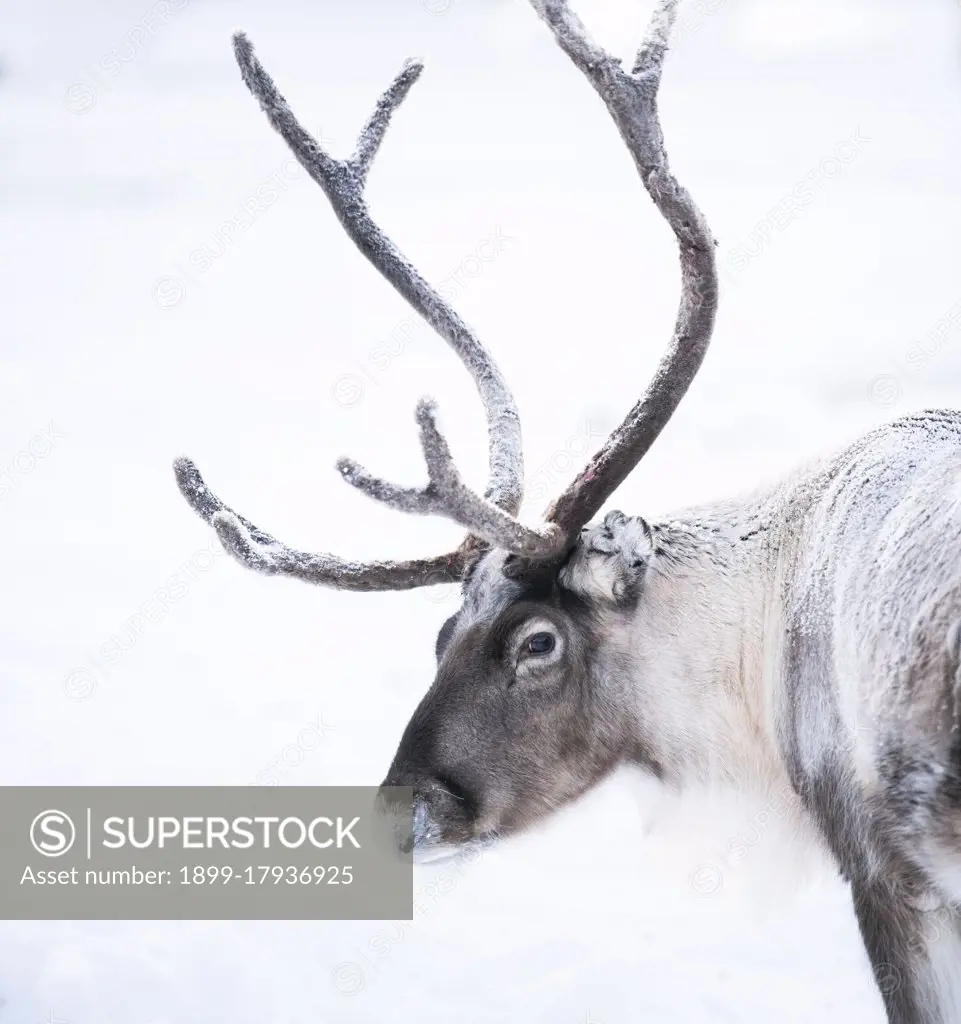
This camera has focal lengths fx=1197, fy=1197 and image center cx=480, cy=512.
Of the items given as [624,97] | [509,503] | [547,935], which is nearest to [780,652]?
[509,503]

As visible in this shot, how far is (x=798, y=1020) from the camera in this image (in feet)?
12.2

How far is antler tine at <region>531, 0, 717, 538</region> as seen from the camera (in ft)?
9.82

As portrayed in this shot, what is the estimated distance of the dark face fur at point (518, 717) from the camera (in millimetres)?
3000

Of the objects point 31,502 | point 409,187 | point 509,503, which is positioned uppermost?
point 409,187

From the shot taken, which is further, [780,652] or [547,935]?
[547,935]

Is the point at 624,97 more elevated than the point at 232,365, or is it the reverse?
the point at 232,365

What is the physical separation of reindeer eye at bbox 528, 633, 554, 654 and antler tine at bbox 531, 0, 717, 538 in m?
0.27

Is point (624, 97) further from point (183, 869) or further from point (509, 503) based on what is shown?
point (183, 869)

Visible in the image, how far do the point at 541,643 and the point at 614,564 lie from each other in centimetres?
27

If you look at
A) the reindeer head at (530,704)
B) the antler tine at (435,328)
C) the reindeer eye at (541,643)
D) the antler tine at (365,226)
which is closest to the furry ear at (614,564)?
the reindeer head at (530,704)

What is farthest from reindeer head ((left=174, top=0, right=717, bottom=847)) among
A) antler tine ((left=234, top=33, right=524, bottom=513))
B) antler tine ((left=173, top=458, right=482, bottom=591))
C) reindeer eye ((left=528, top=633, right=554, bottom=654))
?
antler tine ((left=234, top=33, right=524, bottom=513))

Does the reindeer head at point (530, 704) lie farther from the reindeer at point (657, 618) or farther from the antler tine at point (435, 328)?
the antler tine at point (435, 328)

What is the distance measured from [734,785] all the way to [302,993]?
169 centimetres

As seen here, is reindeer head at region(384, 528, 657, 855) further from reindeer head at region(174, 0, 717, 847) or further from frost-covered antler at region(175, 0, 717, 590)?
frost-covered antler at region(175, 0, 717, 590)
